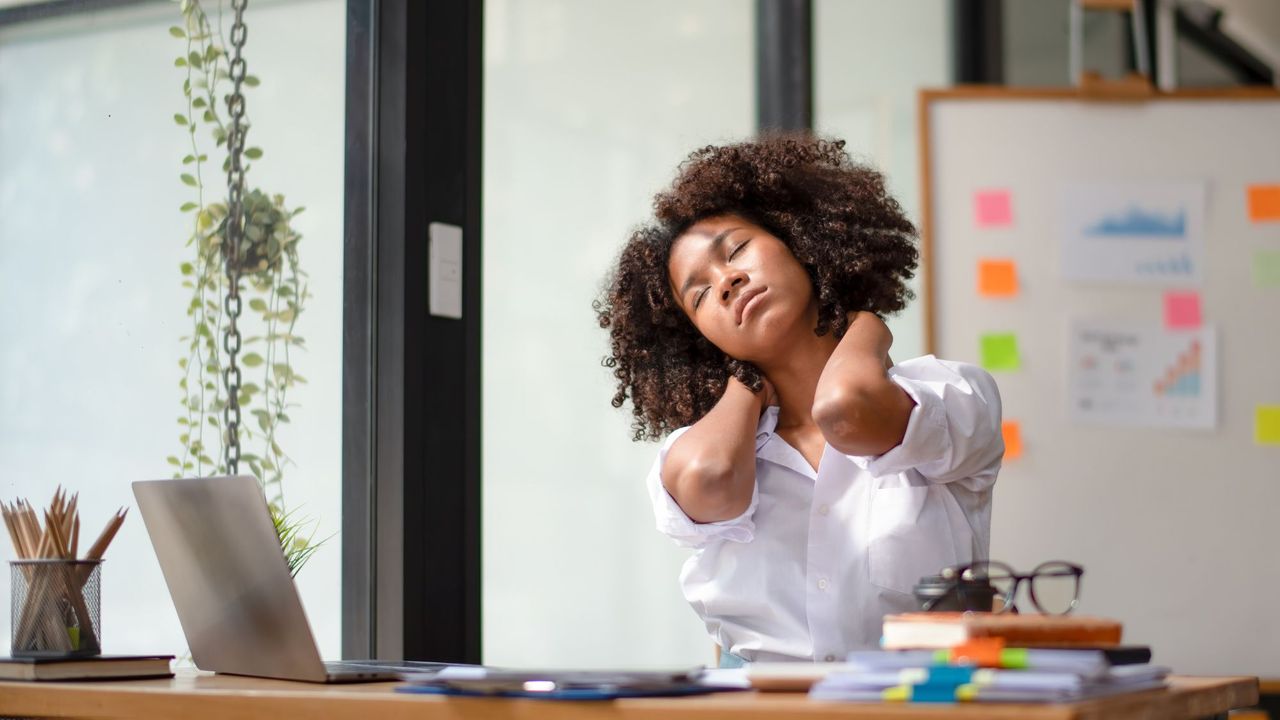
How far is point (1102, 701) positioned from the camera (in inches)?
31.5

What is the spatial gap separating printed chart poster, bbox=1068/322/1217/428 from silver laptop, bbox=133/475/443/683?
1760 millimetres

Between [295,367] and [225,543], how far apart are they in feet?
1.74

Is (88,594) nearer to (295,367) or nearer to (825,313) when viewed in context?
(295,367)

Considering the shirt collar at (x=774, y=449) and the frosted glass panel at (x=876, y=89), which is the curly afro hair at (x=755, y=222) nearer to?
the shirt collar at (x=774, y=449)

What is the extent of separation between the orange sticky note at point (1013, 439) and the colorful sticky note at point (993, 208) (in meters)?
0.40

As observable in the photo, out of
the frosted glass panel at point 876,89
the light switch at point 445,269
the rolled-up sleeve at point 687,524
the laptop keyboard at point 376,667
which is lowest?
the laptop keyboard at point 376,667

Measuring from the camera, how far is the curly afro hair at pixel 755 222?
1.53m

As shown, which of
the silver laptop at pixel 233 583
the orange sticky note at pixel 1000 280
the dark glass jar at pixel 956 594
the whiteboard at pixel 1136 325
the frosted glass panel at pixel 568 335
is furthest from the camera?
the orange sticky note at pixel 1000 280

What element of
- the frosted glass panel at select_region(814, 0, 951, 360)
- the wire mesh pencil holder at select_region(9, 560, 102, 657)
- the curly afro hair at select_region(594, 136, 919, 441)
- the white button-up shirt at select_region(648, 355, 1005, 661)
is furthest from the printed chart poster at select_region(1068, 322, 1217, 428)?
the wire mesh pencil holder at select_region(9, 560, 102, 657)

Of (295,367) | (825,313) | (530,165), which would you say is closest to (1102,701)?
(825,313)

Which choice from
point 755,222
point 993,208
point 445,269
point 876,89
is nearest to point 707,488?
point 755,222

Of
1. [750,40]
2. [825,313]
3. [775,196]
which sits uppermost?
[750,40]

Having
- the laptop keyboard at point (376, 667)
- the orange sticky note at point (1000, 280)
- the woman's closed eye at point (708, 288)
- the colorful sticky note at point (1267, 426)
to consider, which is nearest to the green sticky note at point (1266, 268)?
the colorful sticky note at point (1267, 426)

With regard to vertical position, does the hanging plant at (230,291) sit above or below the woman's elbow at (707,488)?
above
